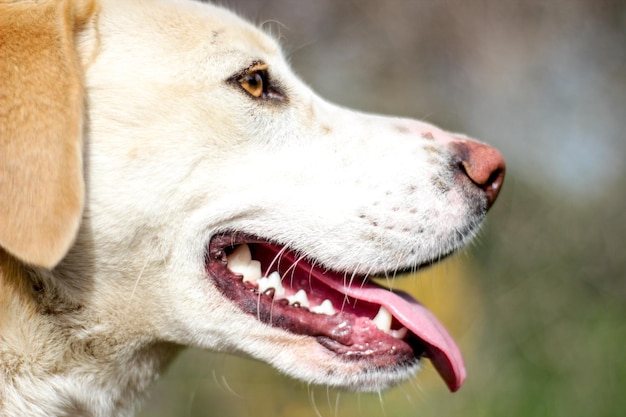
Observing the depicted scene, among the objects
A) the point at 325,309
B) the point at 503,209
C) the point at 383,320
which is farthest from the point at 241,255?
the point at 503,209

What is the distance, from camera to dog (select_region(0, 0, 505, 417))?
88.1 inches

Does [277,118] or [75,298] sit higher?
[277,118]

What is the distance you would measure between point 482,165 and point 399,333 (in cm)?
60

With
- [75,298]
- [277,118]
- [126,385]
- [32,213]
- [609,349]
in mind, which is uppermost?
[277,118]

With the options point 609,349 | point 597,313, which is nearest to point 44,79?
point 609,349

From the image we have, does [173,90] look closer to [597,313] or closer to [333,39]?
[597,313]

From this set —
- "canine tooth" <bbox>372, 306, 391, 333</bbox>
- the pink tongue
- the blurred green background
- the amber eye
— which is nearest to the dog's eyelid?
the amber eye

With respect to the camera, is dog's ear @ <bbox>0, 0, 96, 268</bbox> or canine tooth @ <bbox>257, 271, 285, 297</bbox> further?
canine tooth @ <bbox>257, 271, 285, 297</bbox>

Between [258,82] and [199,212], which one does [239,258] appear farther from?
[258,82]

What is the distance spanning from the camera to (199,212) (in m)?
2.39

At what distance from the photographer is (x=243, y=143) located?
97.3 inches

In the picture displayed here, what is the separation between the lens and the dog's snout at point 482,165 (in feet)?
8.56

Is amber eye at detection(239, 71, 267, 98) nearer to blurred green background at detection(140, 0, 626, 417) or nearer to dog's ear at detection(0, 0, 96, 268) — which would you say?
dog's ear at detection(0, 0, 96, 268)

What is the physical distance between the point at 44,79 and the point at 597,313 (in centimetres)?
421
